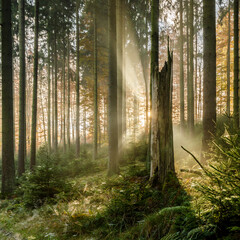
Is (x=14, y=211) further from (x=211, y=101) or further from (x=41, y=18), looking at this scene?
(x=41, y=18)

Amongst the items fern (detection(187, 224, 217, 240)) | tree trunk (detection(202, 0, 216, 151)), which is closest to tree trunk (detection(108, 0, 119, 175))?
tree trunk (detection(202, 0, 216, 151))

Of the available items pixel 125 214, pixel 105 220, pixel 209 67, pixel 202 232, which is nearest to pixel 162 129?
pixel 125 214

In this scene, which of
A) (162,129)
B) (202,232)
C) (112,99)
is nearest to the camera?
(202,232)

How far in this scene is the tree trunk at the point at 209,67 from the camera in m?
5.27

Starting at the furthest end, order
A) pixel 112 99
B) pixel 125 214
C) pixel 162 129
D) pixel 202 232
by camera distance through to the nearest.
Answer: pixel 112 99
pixel 162 129
pixel 125 214
pixel 202 232

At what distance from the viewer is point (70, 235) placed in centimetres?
298

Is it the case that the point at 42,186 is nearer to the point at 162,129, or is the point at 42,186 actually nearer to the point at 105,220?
the point at 105,220

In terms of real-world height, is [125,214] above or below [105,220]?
above

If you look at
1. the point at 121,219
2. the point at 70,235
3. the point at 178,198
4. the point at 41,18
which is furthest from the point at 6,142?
the point at 41,18

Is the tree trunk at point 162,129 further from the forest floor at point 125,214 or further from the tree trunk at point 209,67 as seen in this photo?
the tree trunk at point 209,67

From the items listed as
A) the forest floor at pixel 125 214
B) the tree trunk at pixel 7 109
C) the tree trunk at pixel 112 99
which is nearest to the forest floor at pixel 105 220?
the forest floor at pixel 125 214

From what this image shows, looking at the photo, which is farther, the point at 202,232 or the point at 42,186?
the point at 42,186

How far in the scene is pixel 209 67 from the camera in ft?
17.5

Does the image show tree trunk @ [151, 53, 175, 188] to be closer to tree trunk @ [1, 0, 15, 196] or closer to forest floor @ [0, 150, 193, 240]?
forest floor @ [0, 150, 193, 240]
